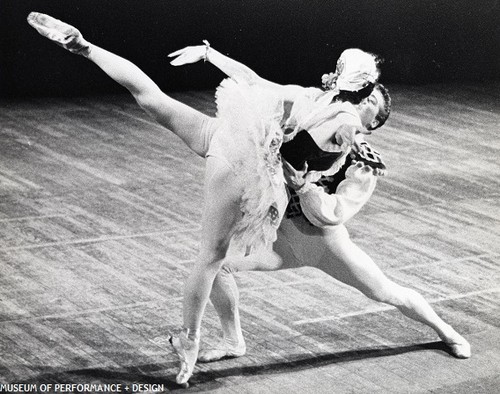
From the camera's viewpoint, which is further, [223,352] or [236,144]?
[223,352]

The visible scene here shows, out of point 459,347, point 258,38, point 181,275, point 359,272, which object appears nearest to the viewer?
point 359,272

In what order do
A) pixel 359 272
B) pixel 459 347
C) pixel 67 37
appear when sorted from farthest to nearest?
pixel 459 347 < pixel 359 272 < pixel 67 37

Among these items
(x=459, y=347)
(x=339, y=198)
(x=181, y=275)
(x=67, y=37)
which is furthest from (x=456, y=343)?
(x=67, y=37)

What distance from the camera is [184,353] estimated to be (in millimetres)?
3541

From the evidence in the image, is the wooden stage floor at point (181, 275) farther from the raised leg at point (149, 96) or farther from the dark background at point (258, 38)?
the dark background at point (258, 38)

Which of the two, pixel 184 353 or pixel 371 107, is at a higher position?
pixel 371 107

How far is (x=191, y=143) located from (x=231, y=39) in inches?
255

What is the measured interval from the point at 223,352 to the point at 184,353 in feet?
1.06

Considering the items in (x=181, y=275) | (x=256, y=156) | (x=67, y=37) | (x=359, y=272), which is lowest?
(x=181, y=275)

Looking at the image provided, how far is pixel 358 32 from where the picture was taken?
10.5 m

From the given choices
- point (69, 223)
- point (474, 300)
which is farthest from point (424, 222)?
point (69, 223)

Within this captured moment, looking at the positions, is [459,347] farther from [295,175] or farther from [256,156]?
[256,156]

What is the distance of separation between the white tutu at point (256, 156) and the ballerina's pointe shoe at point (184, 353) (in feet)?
1.30

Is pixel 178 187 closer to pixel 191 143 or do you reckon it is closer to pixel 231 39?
pixel 191 143
